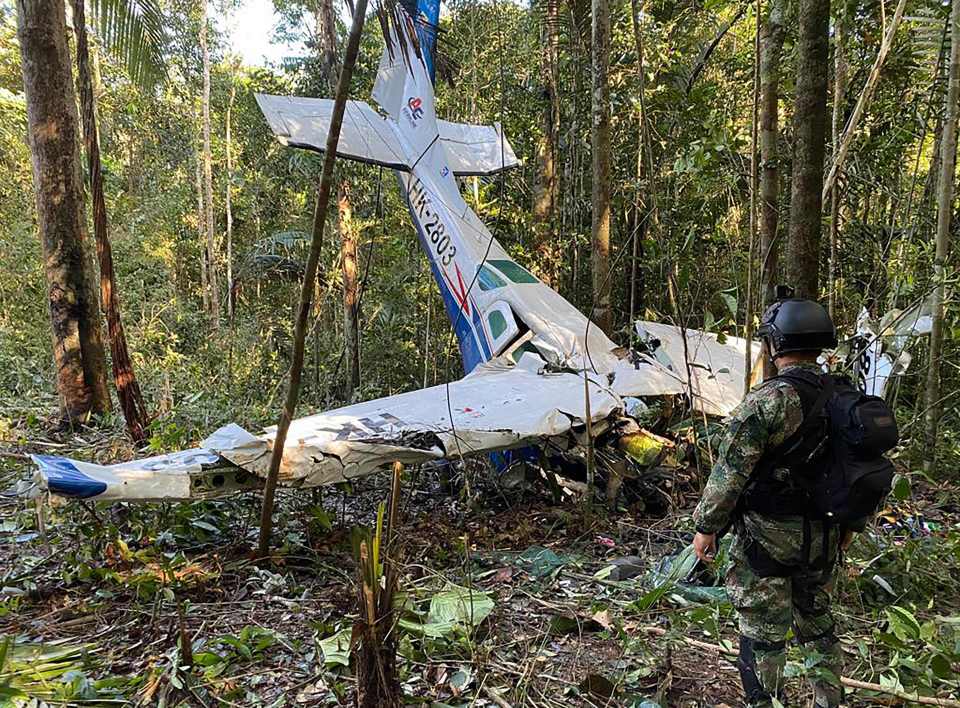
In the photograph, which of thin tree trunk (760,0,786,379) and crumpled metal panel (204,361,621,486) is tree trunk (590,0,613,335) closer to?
crumpled metal panel (204,361,621,486)

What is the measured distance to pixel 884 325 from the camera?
13.9 feet

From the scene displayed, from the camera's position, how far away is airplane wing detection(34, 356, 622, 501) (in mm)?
3742

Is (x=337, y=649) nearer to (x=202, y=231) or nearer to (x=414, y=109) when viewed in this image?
(x=414, y=109)

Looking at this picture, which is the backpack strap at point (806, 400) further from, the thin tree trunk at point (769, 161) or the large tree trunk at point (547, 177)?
the large tree trunk at point (547, 177)

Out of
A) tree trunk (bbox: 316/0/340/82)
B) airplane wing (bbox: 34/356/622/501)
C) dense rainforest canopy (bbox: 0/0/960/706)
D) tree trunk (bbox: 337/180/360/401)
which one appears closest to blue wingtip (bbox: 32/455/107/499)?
airplane wing (bbox: 34/356/622/501)

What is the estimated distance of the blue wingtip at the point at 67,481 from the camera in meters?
3.43

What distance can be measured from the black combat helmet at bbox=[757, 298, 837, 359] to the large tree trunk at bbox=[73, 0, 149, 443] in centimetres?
686

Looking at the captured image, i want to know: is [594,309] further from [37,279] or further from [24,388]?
[37,279]

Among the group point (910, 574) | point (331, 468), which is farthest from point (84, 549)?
point (910, 574)

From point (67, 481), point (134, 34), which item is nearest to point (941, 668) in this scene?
point (67, 481)

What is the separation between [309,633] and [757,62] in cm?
441

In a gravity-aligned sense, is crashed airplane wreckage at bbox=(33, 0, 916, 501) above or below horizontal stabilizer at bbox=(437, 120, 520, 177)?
below

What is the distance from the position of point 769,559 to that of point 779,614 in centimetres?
22

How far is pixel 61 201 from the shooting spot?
7.51 metres
